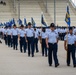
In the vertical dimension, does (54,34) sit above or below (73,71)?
above

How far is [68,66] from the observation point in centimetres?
1536

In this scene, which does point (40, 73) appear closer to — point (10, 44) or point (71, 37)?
point (71, 37)

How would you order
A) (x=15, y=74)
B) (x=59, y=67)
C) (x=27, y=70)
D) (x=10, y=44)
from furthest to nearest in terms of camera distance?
1. (x=10, y=44)
2. (x=59, y=67)
3. (x=27, y=70)
4. (x=15, y=74)

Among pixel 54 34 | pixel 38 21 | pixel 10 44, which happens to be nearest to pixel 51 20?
pixel 38 21

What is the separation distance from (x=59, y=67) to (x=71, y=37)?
1346 millimetres

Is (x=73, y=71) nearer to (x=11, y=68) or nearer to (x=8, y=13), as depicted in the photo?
(x=11, y=68)

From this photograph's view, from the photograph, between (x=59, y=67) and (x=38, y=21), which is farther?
(x=38, y=21)

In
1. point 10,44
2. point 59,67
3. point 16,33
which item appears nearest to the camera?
point 59,67

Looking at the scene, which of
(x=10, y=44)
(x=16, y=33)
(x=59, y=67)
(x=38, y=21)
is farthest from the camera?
(x=38, y=21)

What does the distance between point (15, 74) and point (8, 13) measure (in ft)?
165

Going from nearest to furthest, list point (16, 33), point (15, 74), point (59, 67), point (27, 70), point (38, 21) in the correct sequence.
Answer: point (15, 74) → point (27, 70) → point (59, 67) → point (16, 33) → point (38, 21)

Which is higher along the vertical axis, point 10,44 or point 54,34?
point 54,34

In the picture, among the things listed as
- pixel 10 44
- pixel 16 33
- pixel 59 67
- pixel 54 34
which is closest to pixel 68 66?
pixel 59 67

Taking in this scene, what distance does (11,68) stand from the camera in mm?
14805
